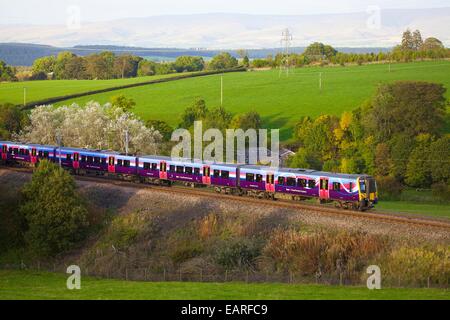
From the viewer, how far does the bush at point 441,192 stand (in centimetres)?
7106

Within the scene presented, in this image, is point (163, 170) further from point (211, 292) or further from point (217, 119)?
point (217, 119)

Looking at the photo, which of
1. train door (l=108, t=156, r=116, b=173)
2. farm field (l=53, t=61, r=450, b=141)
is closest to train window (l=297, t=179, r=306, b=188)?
train door (l=108, t=156, r=116, b=173)

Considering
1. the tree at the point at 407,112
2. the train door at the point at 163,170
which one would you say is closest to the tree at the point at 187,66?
the tree at the point at 407,112

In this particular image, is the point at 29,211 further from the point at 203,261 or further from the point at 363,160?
the point at 363,160

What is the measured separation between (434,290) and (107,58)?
566ft

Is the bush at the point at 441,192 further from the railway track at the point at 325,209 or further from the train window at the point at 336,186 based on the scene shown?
the train window at the point at 336,186

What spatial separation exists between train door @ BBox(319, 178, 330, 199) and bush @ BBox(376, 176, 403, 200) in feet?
80.7

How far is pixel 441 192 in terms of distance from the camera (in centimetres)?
7250

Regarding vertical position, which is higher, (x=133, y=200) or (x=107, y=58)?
(x=107, y=58)

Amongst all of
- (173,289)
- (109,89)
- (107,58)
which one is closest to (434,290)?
(173,289)

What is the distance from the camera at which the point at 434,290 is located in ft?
97.0

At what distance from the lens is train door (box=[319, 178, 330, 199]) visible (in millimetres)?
46938

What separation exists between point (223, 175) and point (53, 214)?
1293cm

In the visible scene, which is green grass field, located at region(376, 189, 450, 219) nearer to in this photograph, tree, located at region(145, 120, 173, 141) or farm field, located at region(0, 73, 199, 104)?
tree, located at region(145, 120, 173, 141)
